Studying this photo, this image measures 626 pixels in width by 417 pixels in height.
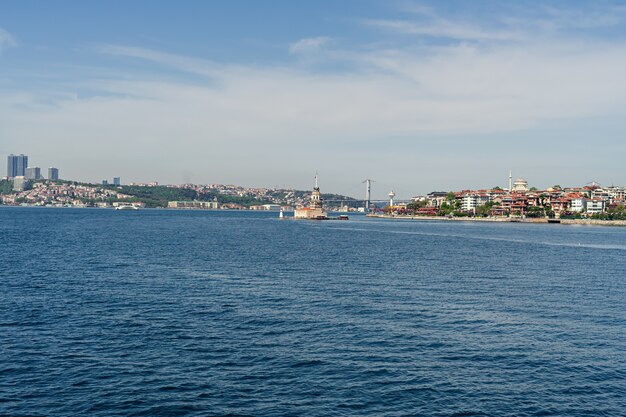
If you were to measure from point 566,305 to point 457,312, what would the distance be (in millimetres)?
8042

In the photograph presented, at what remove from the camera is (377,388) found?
21.2m

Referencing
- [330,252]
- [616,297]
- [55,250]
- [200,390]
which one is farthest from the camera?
[330,252]

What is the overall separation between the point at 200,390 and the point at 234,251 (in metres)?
50.1

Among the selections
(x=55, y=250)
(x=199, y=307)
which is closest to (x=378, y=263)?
(x=199, y=307)

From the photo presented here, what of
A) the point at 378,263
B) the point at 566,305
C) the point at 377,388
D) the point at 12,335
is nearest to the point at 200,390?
the point at 377,388

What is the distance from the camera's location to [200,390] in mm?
20672

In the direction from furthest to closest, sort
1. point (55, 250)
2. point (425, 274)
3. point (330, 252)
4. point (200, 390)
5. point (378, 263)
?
point (330, 252), point (55, 250), point (378, 263), point (425, 274), point (200, 390)

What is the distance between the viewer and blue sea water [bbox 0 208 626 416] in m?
20.0

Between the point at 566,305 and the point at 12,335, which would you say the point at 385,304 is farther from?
the point at 12,335

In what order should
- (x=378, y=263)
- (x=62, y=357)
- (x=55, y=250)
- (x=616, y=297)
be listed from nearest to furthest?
(x=62, y=357)
(x=616, y=297)
(x=378, y=263)
(x=55, y=250)

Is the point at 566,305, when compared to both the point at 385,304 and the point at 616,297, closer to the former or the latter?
the point at 616,297

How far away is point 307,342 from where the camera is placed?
26875 millimetres

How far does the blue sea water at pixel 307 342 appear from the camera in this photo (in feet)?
65.7

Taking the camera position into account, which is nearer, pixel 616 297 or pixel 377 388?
pixel 377 388
